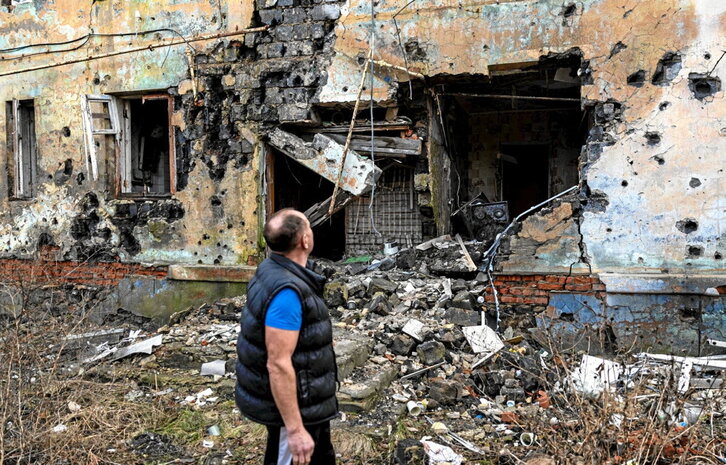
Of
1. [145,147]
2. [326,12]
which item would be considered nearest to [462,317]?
[326,12]

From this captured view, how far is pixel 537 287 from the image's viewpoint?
21.9 feet

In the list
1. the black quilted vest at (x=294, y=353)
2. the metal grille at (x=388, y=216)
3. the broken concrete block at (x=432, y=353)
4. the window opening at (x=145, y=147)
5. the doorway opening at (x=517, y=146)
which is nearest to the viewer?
the black quilted vest at (x=294, y=353)

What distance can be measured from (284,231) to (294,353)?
562 millimetres

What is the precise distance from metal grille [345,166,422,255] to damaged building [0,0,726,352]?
3cm

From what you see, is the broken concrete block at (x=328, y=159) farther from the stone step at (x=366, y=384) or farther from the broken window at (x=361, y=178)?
the stone step at (x=366, y=384)

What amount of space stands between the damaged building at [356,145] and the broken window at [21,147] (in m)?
0.03

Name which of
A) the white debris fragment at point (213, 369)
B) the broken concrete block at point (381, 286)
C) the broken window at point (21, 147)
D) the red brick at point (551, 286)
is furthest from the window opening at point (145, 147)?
the red brick at point (551, 286)

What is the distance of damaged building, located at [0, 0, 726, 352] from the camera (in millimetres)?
6230

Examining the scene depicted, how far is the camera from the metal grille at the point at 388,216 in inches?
319

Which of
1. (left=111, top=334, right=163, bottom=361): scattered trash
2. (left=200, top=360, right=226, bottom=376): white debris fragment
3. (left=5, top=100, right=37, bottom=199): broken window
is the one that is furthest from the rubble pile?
(left=5, top=100, right=37, bottom=199): broken window

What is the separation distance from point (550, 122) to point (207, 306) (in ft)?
24.6

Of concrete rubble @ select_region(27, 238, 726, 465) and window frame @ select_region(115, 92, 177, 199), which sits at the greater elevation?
window frame @ select_region(115, 92, 177, 199)

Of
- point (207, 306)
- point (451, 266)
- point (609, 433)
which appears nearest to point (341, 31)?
point (451, 266)

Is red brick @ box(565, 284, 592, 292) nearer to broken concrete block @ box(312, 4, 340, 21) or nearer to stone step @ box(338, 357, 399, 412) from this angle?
stone step @ box(338, 357, 399, 412)
